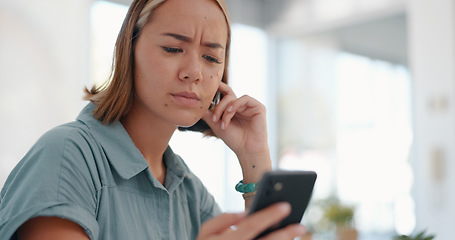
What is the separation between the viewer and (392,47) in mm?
3377

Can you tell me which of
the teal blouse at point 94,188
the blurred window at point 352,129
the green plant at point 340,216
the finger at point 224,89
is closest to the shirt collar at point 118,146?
the teal blouse at point 94,188

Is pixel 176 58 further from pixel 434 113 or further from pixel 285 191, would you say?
pixel 434 113

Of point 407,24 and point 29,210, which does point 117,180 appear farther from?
point 407,24

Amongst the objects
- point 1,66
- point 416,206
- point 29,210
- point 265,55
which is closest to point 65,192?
point 29,210

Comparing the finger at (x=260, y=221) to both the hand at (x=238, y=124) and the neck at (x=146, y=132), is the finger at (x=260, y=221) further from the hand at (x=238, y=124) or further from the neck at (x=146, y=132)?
the hand at (x=238, y=124)

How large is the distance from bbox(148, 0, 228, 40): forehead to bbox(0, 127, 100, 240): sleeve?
300mm

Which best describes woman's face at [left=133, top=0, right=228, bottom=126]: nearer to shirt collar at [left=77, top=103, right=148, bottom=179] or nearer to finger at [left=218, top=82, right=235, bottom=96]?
shirt collar at [left=77, top=103, right=148, bottom=179]

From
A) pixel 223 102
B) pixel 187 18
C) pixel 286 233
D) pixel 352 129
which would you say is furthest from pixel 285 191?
pixel 352 129

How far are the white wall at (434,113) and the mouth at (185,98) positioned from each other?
2.32 m

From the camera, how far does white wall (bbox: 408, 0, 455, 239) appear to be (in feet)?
9.64

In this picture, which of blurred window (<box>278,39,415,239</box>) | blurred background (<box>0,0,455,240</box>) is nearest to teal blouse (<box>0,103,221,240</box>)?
A: blurred background (<box>0,0,455,240</box>)

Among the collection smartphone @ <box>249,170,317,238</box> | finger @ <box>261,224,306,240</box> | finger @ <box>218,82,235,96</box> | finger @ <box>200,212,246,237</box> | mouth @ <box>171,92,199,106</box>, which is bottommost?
finger @ <box>261,224,306,240</box>

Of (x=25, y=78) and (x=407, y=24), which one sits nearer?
(x=25, y=78)

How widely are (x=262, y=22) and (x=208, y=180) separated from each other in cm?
146
